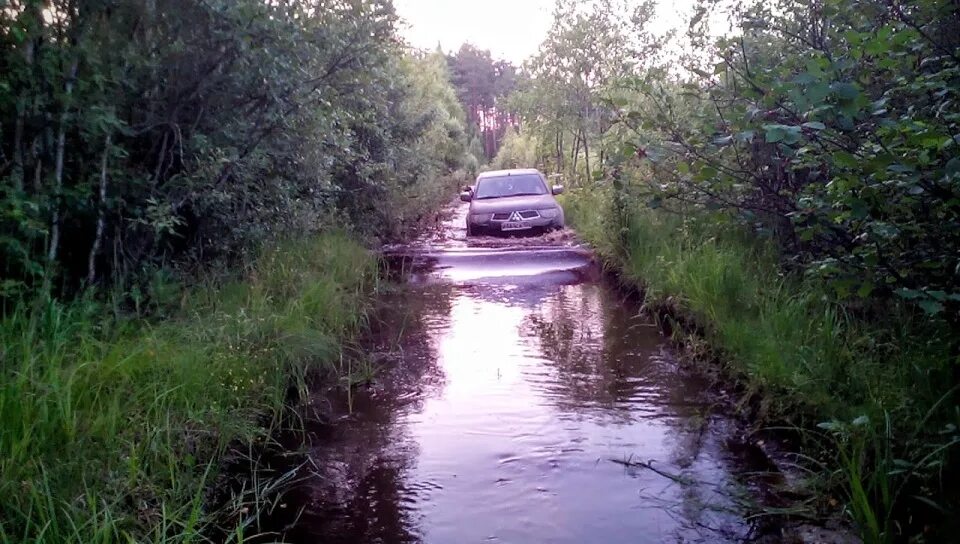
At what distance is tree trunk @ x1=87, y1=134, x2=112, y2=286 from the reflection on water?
7.27ft

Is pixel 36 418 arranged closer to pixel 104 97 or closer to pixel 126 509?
pixel 126 509

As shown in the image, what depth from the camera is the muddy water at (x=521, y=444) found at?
4.12 metres

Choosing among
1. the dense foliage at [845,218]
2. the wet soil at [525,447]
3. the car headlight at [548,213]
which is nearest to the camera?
the dense foliage at [845,218]

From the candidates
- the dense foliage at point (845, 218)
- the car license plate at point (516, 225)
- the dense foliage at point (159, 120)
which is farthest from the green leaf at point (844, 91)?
the car license plate at point (516, 225)

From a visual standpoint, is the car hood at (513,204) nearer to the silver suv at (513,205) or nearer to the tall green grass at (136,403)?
the silver suv at (513,205)

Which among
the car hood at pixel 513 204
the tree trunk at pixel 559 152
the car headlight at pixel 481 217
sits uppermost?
the tree trunk at pixel 559 152

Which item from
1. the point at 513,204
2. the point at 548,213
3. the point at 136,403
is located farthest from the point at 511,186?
the point at 136,403

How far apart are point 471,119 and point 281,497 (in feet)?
195

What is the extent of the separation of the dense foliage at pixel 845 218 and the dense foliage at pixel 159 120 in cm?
272

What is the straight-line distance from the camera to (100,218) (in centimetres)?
610

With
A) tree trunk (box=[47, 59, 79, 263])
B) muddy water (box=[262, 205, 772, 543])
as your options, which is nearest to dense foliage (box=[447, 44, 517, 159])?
muddy water (box=[262, 205, 772, 543])

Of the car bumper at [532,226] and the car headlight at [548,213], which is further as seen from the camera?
the car headlight at [548,213]

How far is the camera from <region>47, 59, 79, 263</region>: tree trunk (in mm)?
5347

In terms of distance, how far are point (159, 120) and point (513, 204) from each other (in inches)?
348
